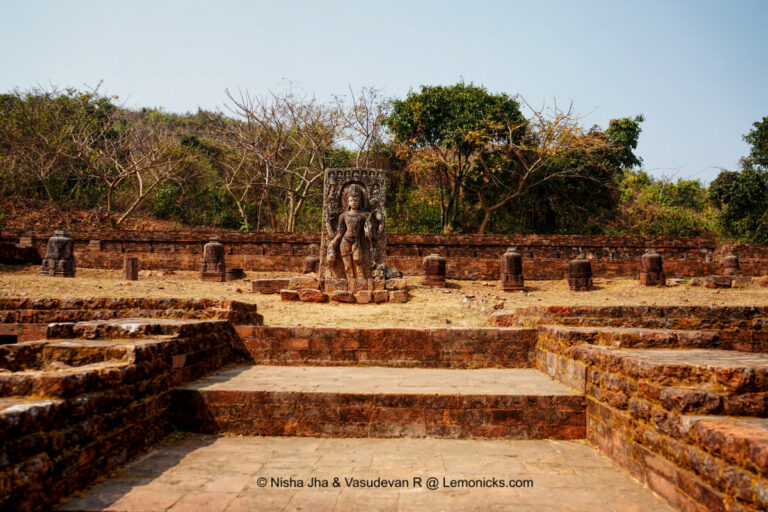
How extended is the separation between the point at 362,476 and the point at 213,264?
42.8ft

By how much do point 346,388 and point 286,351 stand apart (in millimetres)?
1843

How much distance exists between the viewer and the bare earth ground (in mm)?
8891

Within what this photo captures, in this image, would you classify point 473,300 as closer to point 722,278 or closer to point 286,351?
point 286,351

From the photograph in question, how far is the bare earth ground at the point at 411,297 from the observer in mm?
8891

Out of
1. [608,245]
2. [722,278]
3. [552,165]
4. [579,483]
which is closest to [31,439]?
[579,483]

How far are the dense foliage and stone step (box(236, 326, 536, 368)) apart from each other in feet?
50.8

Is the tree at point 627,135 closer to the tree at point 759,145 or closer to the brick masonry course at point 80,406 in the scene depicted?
the tree at point 759,145

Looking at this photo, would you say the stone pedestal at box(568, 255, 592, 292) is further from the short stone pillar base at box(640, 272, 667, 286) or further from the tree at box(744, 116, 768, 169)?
the tree at box(744, 116, 768, 169)

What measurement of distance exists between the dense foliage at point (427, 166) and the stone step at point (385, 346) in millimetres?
15499

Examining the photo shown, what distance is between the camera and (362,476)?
290 centimetres

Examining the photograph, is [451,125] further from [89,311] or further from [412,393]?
[412,393]

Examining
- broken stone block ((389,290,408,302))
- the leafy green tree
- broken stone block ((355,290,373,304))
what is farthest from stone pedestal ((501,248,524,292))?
the leafy green tree

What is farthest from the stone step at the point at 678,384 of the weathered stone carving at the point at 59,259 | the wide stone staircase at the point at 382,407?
the weathered stone carving at the point at 59,259

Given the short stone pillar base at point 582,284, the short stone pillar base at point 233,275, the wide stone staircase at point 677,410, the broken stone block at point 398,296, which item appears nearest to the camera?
the wide stone staircase at point 677,410
